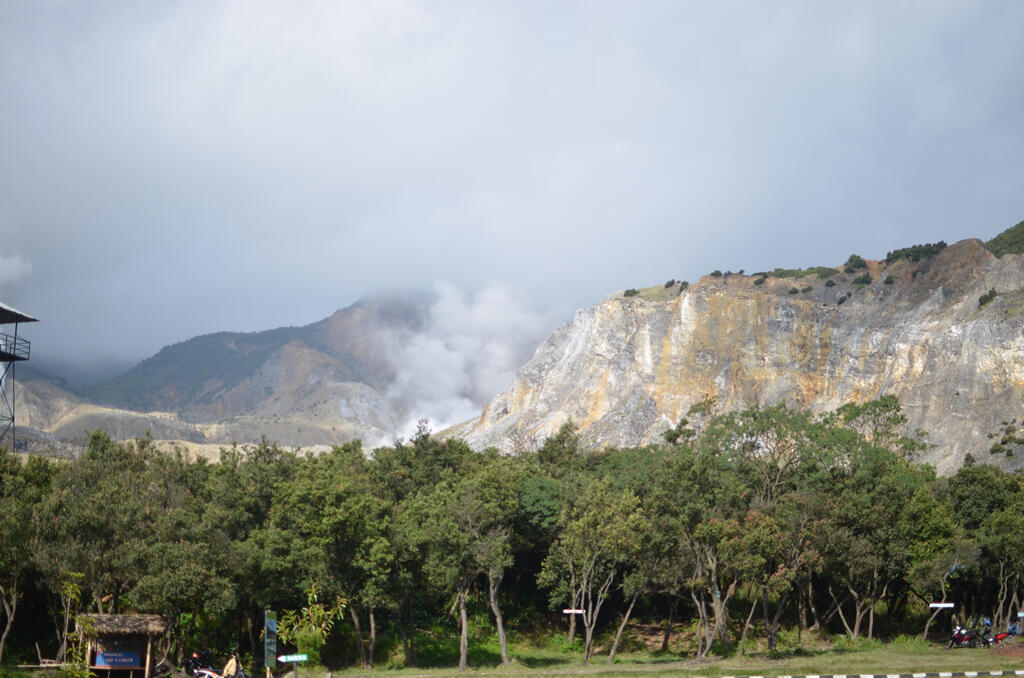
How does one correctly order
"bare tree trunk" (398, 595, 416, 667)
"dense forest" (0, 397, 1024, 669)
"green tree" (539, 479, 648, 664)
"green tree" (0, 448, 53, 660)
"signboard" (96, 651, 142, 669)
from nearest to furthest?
"signboard" (96, 651, 142, 669), "green tree" (0, 448, 53, 660), "dense forest" (0, 397, 1024, 669), "green tree" (539, 479, 648, 664), "bare tree trunk" (398, 595, 416, 667)

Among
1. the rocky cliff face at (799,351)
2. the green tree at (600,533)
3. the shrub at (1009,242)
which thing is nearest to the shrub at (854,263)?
the rocky cliff face at (799,351)

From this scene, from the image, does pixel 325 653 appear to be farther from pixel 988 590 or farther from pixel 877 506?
pixel 988 590

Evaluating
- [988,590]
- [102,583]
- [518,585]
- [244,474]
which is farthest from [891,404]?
[102,583]

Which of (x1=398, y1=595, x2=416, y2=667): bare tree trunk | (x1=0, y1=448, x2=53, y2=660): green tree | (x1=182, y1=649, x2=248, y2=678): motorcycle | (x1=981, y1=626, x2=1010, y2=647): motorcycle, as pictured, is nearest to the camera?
(x1=182, y1=649, x2=248, y2=678): motorcycle

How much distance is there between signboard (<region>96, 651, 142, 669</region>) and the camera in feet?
98.9

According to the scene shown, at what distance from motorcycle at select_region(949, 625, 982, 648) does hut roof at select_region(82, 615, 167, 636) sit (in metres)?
33.2

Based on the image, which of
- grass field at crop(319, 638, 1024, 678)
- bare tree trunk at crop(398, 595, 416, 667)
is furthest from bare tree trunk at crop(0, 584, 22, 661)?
bare tree trunk at crop(398, 595, 416, 667)

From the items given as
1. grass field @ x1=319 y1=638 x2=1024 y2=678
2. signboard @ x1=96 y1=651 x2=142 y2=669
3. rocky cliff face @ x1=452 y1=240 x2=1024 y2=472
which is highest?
rocky cliff face @ x1=452 y1=240 x2=1024 y2=472

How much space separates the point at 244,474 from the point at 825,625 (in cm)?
3171

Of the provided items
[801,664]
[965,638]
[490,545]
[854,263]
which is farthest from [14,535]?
[854,263]

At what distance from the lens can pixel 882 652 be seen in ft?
120

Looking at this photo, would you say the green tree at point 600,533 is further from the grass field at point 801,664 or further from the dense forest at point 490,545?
the grass field at point 801,664

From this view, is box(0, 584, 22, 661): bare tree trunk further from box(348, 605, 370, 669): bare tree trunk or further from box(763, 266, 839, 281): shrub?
box(763, 266, 839, 281): shrub

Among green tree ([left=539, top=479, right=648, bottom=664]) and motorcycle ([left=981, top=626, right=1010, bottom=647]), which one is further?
motorcycle ([left=981, top=626, right=1010, bottom=647])
